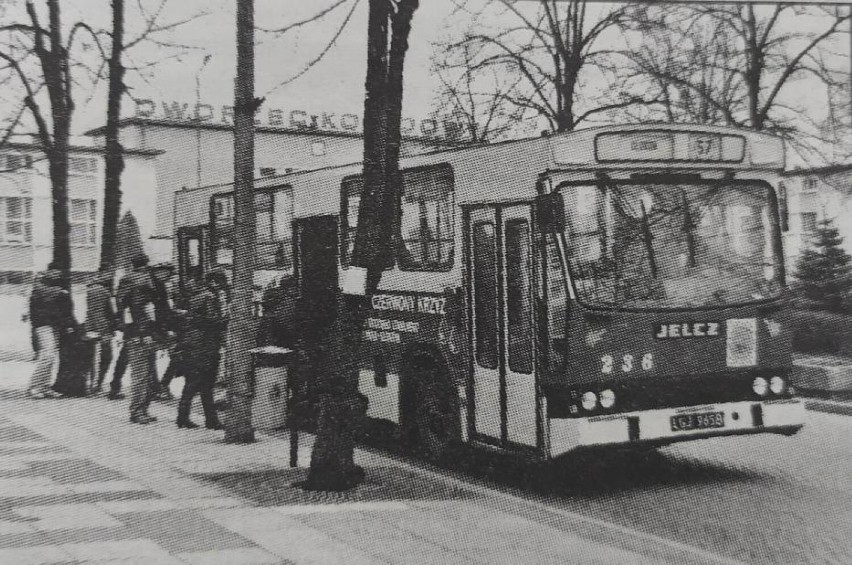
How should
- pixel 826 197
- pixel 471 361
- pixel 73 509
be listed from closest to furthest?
pixel 73 509 < pixel 826 197 < pixel 471 361

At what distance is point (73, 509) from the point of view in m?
4.98

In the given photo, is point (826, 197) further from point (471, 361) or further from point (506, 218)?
point (471, 361)

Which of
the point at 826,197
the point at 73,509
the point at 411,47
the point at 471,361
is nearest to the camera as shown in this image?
the point at 73,509

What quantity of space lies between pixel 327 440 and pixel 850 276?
3432 mm

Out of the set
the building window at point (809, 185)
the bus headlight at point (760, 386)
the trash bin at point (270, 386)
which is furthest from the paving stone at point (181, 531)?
the building window at point (809, 185)

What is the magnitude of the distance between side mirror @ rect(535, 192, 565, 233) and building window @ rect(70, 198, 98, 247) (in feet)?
8.34

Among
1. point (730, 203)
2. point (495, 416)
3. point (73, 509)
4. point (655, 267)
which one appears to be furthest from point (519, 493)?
point (73, 509)

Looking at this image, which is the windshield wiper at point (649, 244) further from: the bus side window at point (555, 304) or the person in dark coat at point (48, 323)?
the person in dark coat at point (48, 323)

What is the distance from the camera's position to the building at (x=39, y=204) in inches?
191

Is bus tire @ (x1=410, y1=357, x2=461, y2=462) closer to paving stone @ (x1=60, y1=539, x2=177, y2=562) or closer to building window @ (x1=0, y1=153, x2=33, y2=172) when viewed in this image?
paving stone @ (x1=60, y1=539, x2=177, y2=562)

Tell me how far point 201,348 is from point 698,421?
3292 mm

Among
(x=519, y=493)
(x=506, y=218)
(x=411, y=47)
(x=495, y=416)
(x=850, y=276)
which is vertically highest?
(x=411, y=47)

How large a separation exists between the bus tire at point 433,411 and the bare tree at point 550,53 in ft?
6.20

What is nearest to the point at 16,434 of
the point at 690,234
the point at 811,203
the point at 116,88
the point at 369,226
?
the point at 116,88
